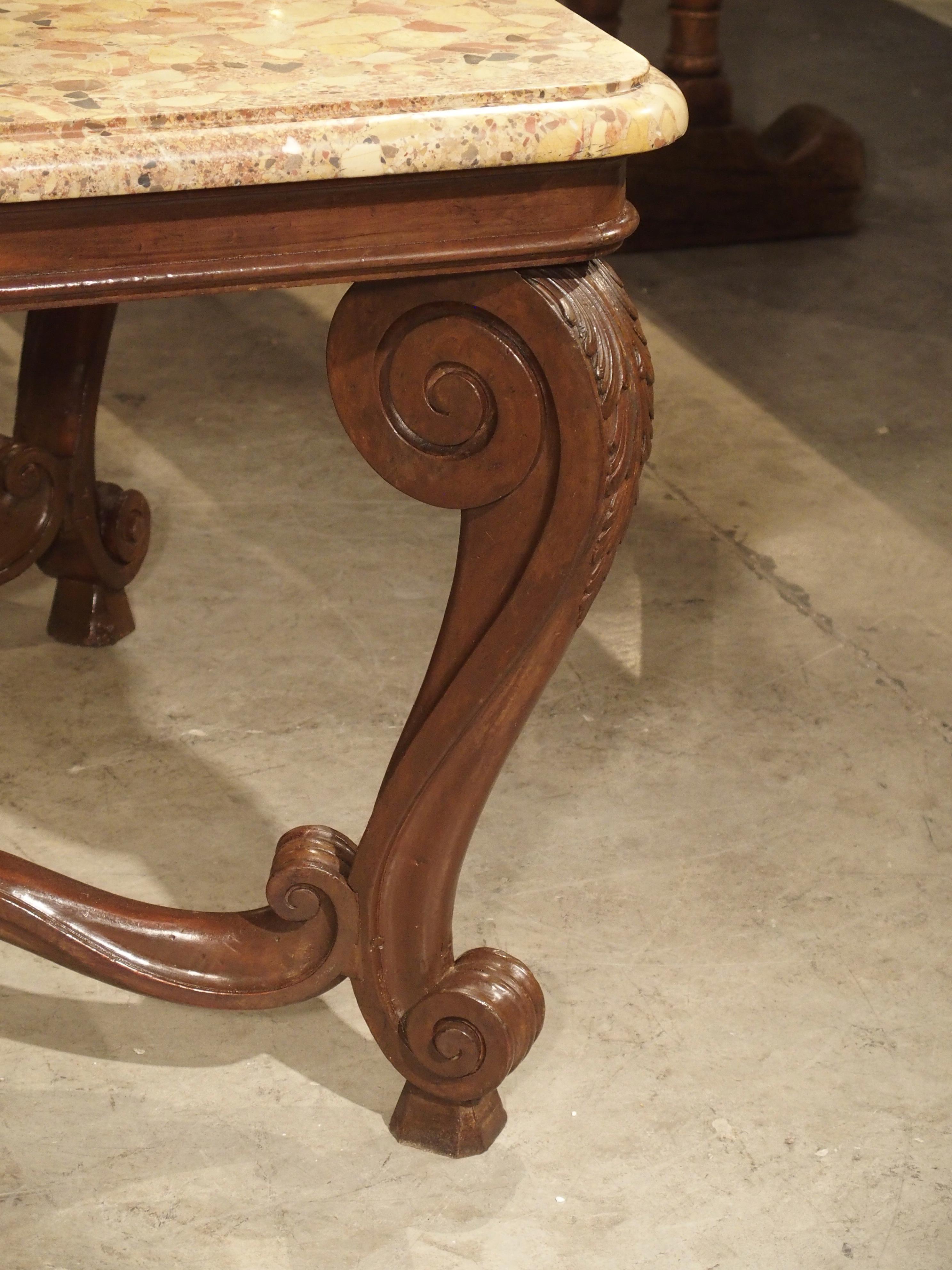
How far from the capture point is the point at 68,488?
5.65 feet

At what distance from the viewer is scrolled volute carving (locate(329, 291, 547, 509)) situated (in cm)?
92

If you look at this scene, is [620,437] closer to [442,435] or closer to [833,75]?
[442,435]

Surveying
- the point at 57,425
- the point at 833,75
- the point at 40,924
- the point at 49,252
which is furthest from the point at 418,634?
the point at 833,75

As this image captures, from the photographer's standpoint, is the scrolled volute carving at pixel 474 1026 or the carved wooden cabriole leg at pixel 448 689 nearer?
the carved wooden cabriole leg at pixel 448 689

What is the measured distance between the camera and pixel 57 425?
1.69 meters

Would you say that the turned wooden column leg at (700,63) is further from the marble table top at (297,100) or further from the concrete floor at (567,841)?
the marble table top at (297,100)

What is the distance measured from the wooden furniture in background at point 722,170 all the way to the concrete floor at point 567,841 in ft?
2.42

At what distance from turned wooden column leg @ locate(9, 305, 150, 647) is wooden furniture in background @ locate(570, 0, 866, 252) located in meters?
1.66

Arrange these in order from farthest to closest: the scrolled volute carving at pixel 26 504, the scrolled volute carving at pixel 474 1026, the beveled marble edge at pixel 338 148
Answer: the scrolled volute carving at pixel 26 504 < the scrolled volute carving at pixel 474 1026 < the beveled marble edge at pixel 338 148

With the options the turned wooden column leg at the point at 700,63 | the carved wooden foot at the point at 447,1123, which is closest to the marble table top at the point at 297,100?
the carved wooden foot at the point at 447,1123

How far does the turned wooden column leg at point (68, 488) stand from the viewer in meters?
1.65

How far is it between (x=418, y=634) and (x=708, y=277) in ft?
4.93

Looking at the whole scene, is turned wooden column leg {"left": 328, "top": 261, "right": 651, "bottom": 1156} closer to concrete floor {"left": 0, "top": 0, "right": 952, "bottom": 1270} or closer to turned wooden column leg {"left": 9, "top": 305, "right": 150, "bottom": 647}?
concrete floor {"left": 0, "top": 0, "right": 952, "bottom": 1270}

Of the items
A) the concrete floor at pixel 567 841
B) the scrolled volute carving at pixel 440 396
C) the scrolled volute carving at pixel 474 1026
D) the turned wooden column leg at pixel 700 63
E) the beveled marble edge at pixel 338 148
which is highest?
the beveled marble edge at pixel 338 148
